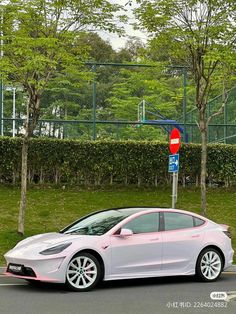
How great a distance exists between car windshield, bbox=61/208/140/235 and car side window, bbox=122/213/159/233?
21cm

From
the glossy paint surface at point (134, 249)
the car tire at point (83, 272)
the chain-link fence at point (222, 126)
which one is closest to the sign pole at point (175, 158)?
the glossy paint surface at point (134, 249)

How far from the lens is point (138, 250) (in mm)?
9719

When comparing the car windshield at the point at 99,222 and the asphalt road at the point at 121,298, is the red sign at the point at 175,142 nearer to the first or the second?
the car windshield at the point at 99,222

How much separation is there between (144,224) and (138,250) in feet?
1.99

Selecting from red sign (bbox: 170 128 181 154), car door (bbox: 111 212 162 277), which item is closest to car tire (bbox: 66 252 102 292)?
car door (bbox: 111 212 162 277)

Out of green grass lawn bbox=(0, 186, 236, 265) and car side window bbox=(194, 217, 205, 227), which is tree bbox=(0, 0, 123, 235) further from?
car side window bbox=(194, 217, 205, 227)

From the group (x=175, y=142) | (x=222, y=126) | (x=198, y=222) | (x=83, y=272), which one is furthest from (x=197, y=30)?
(x=222, y=126)

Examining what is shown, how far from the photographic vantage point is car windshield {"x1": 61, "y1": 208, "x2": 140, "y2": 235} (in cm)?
991

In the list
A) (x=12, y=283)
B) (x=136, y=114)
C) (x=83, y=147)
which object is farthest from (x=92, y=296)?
(x=136, y=114)

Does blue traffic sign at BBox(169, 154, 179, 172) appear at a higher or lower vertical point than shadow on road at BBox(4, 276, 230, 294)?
higher

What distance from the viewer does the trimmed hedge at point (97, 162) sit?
809 inches

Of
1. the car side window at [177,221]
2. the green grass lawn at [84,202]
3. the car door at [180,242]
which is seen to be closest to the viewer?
the car door at [180,242]

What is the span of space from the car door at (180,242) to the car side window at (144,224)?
17 centimetres

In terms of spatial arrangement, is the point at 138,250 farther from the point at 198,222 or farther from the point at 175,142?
the point at 175,142
